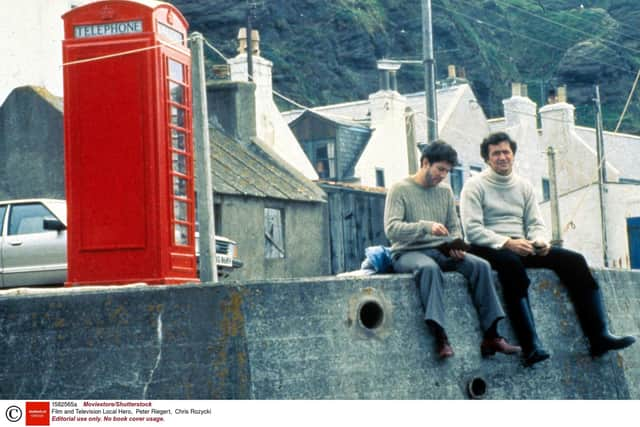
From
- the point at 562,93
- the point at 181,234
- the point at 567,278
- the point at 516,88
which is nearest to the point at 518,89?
the point at 516,88

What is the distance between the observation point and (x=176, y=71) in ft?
24.6

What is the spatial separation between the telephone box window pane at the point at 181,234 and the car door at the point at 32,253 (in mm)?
2605

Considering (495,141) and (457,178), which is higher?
(457,178)

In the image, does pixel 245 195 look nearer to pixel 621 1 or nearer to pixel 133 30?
pixel 621 1

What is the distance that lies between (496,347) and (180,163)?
2.45 m

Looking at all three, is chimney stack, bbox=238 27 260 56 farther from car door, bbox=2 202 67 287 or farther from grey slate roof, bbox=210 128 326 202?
car door, bbox=2 202 67 287

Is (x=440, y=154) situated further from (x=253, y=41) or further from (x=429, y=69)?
(x=253, y=41)

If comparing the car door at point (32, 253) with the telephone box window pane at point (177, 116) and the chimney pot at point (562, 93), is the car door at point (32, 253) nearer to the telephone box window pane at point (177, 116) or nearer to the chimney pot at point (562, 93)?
the telephone box window pane at point (177, 116)

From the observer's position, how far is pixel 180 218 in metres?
7.38

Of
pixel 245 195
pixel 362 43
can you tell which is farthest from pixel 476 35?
pixel 245 195

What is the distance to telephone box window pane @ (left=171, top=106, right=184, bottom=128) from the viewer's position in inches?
291

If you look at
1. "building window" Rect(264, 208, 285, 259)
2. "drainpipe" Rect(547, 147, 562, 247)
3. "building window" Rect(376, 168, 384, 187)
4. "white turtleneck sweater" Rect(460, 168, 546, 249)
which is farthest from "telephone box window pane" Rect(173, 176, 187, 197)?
"building window" Rect(376, 168, 384, 187)

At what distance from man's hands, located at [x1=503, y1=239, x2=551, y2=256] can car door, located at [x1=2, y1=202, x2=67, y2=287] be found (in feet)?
15.2

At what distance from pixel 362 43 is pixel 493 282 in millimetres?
44544
